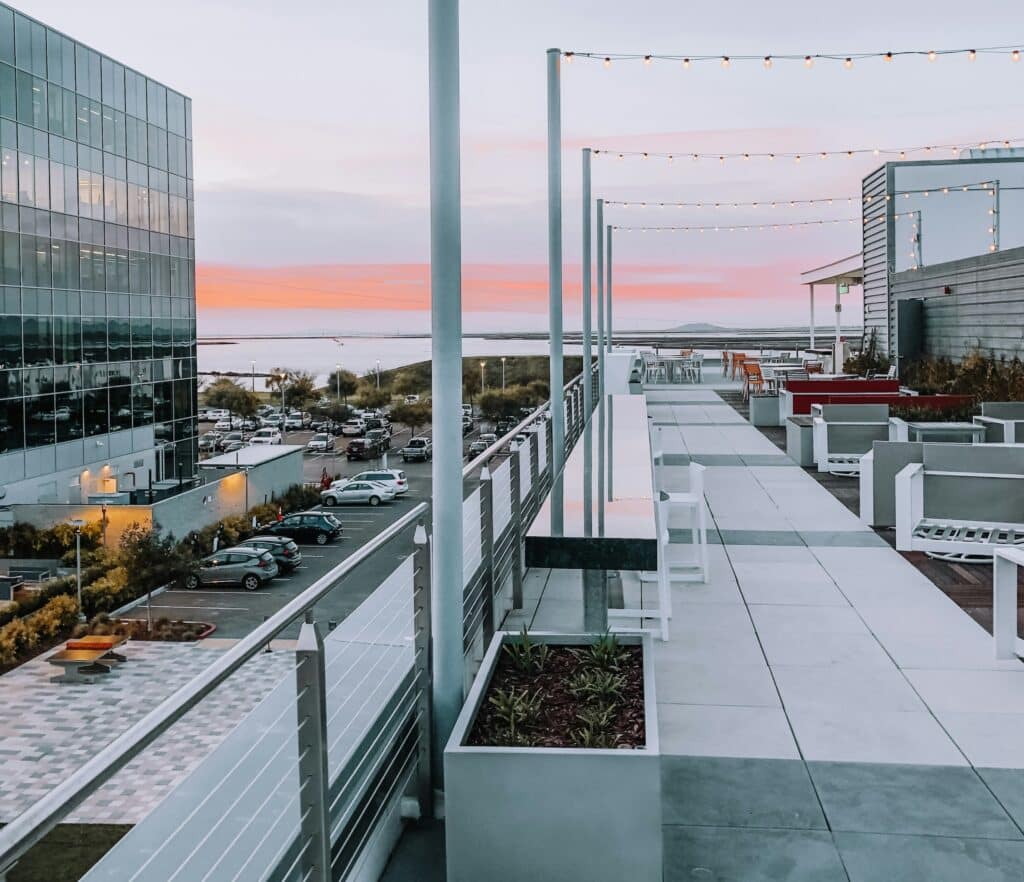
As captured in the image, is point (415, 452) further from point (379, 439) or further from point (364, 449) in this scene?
point (364, 449)

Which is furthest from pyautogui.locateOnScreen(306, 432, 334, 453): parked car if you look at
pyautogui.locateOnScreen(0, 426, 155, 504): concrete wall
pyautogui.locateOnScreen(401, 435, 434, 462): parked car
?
pyautogui.locateOnScreen(0, 426, 155, 504): concrete wall

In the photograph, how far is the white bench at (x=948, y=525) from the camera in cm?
683

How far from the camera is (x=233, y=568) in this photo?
5062 centimetres

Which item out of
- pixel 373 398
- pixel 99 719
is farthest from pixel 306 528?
pixel 373 398

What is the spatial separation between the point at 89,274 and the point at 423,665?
4084 cm

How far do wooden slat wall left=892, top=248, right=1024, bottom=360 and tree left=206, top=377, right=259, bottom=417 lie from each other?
3385 inches

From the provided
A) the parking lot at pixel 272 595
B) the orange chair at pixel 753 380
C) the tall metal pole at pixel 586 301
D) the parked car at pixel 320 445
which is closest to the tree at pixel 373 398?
the parked car at pixel 320 445

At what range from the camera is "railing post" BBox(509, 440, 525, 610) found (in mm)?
5648

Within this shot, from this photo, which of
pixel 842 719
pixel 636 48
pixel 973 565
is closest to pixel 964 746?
pixel 842 719

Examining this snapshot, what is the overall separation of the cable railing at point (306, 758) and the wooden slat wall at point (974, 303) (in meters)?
13.8

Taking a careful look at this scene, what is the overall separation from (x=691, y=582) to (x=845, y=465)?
212 inches

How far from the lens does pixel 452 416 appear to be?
314cm

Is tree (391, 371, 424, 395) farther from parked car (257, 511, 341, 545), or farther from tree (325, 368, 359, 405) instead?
parked car (257, 511, 341, 545)

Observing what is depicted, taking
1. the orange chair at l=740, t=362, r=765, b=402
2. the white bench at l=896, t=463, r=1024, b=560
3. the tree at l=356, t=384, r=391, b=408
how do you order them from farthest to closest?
the tree at l=356, t=384, r=391, b=408 → the orange chair at l=740, t=362, r=765, b=402 → the white bench at l=896, t=463, r=1024, b=560
